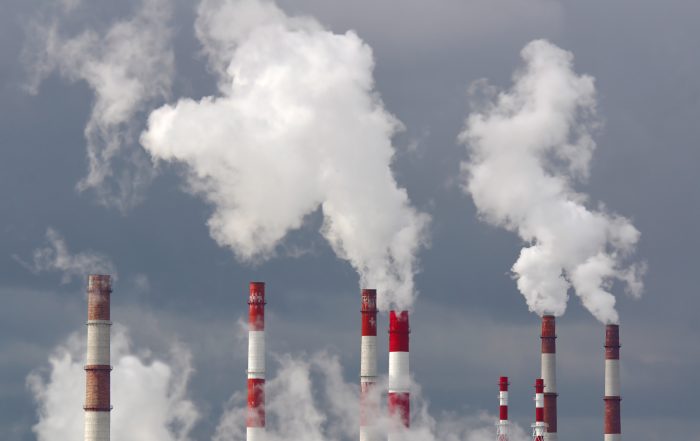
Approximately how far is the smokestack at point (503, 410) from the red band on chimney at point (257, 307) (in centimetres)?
1702

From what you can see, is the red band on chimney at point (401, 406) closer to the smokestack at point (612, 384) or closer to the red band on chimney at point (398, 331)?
the red band on chimney at point (398, 331)

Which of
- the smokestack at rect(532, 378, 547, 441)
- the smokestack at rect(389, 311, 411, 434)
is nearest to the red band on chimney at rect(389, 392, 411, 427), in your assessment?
the smokestack at rect(389, 311, 411, 434)

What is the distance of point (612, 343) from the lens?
4444 inches

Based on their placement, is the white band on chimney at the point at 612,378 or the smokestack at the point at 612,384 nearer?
the smokestack at the point at 612,384

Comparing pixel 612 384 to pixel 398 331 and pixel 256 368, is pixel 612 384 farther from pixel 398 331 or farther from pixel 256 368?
pixel 256 368

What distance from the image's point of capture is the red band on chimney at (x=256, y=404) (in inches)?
3553

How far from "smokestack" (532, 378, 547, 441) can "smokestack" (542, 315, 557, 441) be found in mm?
4369

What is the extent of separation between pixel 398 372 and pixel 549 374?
25.8 m

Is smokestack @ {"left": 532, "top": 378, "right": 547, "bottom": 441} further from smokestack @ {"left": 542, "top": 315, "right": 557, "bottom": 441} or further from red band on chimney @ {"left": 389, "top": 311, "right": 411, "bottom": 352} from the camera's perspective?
red band on chimney @ {"left": 389, "top": 311, "right": 411, "bottom": 352}

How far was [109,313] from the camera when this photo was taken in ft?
291

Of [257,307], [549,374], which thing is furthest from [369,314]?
[549,374]

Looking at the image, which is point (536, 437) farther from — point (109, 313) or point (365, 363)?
point (109, 313)

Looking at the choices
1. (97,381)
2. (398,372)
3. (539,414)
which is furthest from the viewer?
(539,414)

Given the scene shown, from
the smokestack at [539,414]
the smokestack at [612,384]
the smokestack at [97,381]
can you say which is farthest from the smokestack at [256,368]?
the smokestack at [612,384]
